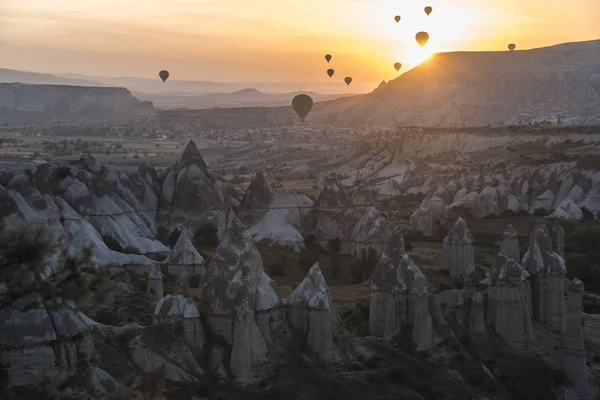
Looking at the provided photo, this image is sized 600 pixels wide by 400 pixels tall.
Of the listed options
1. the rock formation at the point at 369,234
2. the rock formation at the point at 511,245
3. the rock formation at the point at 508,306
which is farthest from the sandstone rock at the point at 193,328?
the rock formation at the point at 369,234

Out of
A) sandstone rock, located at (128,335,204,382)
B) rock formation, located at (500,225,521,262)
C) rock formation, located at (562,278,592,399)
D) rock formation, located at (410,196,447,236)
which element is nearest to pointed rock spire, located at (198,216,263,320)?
sandstone rock, located at (128,335,204,382)

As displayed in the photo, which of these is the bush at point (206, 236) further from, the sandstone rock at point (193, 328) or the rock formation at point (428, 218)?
the sandstone rock at point (193, 328)

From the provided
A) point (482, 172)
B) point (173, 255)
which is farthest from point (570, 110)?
point (173, 255)

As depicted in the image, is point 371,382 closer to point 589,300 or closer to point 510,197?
point 589,300

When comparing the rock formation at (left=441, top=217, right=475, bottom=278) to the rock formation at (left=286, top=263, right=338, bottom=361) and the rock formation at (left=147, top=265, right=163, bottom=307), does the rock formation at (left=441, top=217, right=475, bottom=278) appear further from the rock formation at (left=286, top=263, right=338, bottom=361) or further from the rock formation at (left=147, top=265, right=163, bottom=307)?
the rock formation at (left=286, top=263, right=338, bottom=361)

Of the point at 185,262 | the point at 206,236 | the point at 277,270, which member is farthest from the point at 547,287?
the point at 206,236

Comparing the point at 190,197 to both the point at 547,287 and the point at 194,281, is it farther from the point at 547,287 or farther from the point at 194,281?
the point at 547,287
